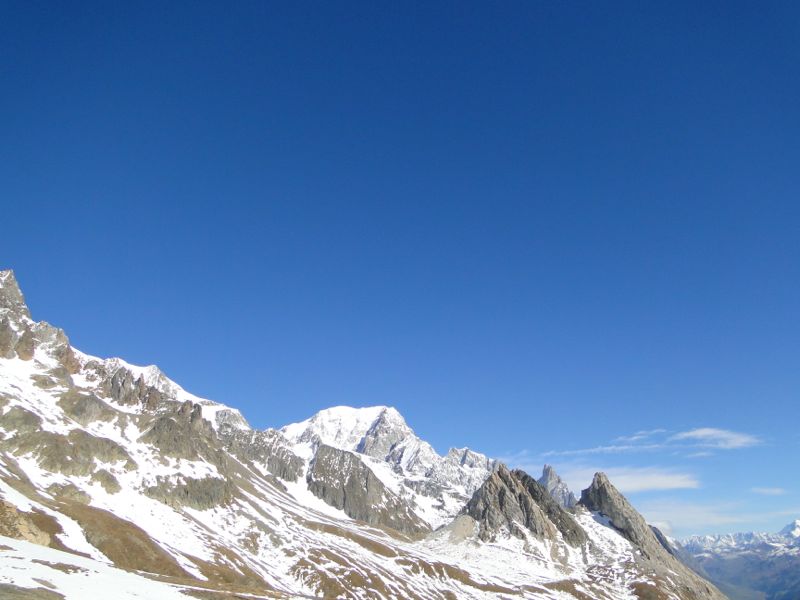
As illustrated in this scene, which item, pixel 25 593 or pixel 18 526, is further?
pixel 18 526

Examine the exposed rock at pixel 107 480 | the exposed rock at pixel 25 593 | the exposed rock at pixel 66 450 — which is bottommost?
the exposed rock at pixel 25 593

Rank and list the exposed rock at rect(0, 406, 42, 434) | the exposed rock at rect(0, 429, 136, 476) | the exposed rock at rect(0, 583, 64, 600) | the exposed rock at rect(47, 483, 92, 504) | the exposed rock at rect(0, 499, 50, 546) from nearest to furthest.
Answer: the exposed rock at rect(0, 583, 64, 600), the exposed rock at rect(0, 499, 50, 546), the exposed rock at rect(47, 483, 92, 504), the exposed rock at rect(0, 429, 136, 476), the exposed rock at rect(0, 406, 42, 434)

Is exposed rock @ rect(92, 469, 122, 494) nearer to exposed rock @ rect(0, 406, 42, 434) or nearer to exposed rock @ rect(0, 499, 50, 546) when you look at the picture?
exposed rock @ rect(0, 406, 42, 434)

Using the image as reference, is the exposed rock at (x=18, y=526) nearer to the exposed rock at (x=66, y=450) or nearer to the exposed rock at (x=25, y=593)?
the exposed rock at (x=25, y=593)

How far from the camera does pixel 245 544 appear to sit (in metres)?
176

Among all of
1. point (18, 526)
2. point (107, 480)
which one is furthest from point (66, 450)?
point (18, 526)

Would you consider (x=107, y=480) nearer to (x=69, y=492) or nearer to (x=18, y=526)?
(x=69, y=492)

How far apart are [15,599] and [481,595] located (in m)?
167

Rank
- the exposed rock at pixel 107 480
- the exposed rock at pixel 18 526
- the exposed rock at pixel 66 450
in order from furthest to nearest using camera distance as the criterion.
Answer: the exposed rock at pixel 107 480 → the exposed rock at pixel 66 450 → the exposed rock at pixel 18 526

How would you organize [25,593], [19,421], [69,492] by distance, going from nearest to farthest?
[25,593], [69,492], [19,421]

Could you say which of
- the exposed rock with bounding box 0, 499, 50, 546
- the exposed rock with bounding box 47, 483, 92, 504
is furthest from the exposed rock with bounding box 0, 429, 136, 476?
the exposed rock with bounding box 0, 499, 50, 546

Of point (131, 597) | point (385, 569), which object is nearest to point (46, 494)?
point (385, 569)

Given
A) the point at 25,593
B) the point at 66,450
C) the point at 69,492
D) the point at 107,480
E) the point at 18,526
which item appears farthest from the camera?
the point at 66,450

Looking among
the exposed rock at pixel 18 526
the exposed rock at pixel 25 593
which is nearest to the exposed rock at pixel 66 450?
the exposed rock at pixel 18 526
